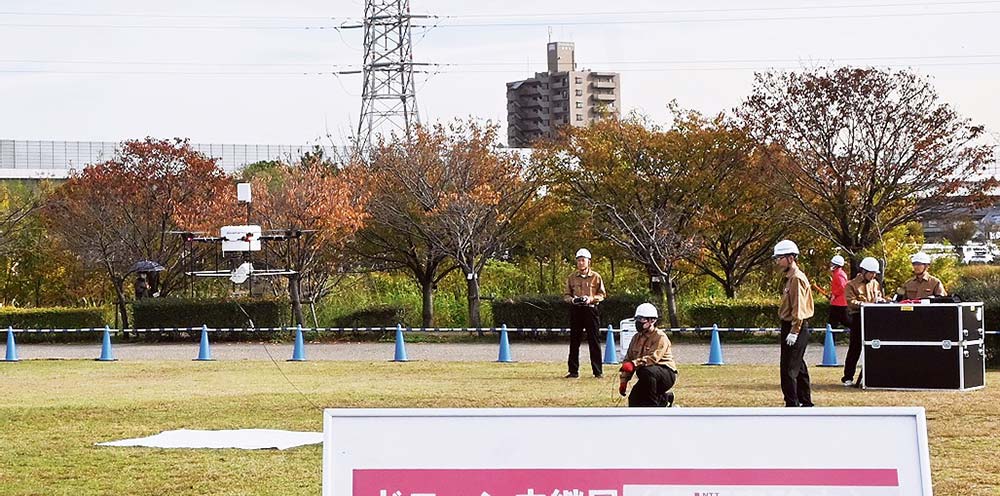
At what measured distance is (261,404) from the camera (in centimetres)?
1503

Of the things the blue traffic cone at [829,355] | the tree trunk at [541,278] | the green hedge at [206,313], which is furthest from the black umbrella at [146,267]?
the blue traffic cone at [829,355]

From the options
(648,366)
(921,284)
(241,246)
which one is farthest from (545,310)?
(648,366)

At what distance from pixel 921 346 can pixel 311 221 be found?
71.9 feet

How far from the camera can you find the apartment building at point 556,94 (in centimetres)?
11944

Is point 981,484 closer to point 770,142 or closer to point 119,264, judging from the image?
point 770,142

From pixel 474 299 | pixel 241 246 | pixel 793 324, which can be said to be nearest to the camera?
pixel 793 324

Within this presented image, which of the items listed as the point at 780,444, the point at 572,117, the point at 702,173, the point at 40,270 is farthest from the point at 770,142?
the point at 572,117

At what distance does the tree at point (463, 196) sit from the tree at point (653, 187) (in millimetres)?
2110

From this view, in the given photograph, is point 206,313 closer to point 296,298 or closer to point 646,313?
point 296,298

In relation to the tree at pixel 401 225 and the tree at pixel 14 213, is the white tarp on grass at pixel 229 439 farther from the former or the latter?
the tree at pixel 14 213

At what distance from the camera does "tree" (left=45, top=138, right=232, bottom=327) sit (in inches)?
1451

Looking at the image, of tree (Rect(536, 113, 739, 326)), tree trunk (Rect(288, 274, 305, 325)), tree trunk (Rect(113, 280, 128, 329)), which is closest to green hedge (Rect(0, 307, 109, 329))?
tree trunk (Rect(113, 280, 128, 329))

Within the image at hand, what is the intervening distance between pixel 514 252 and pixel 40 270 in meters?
14.5

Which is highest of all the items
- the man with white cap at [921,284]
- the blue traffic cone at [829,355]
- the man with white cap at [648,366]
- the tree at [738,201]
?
the tree at [738,201]
